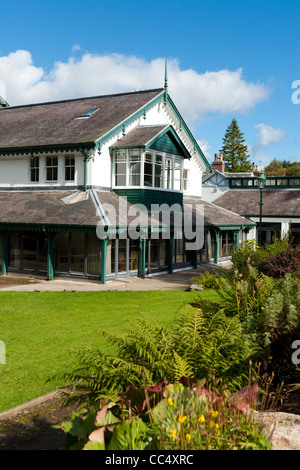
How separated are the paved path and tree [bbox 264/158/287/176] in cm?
6973

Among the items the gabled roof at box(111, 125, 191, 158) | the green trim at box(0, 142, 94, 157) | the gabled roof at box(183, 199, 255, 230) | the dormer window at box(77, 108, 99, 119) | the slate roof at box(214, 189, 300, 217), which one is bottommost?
the gabled roof at box(183, 199, 255, 230)

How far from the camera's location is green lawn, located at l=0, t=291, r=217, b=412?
25.1 ft

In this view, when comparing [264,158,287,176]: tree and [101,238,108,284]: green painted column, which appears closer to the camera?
[101,238,108,284]: green painted column

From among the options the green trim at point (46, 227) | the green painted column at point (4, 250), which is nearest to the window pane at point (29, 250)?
the green painted column at point (4, 250)

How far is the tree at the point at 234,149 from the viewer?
86.5 m

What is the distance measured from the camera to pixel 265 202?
37.6 m

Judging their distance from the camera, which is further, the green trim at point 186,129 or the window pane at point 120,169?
the green trim at point 186,129

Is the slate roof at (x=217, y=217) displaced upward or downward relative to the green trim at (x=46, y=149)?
downward

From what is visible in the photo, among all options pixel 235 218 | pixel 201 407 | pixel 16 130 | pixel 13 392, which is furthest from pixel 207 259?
pixel 201 407

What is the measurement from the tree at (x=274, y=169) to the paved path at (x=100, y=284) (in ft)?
229

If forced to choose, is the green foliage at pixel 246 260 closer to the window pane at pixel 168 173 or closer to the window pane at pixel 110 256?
the window pane at pixel 110 256

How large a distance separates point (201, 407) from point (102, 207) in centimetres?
1721

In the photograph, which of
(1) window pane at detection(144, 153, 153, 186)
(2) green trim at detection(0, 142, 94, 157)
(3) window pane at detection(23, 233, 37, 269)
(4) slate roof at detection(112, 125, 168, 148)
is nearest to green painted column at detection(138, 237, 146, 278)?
(1) window pane at detection(144, 153, 153, 186)

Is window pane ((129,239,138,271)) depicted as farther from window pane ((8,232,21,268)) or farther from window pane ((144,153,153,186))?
window pane ((8,232,21,268))
